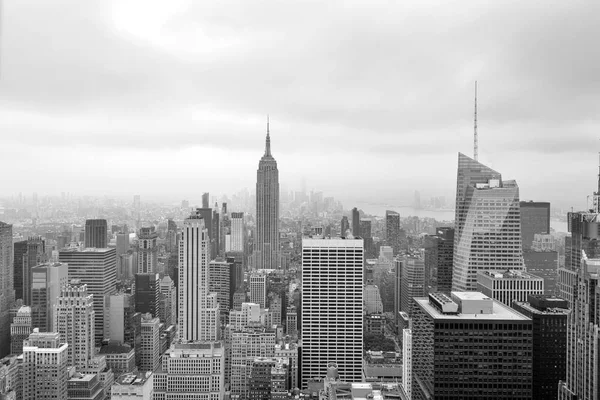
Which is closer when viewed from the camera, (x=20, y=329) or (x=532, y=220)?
(x=532, y=220)

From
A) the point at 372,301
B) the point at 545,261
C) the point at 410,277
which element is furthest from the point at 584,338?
the point at 372,301

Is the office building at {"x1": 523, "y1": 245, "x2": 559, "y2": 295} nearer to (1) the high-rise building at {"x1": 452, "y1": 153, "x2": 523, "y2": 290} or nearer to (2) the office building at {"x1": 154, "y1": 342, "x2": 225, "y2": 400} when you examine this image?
(1) the high-rise building at {"x1": 452, "y1": 153, "x2": 523, "y2": 290}

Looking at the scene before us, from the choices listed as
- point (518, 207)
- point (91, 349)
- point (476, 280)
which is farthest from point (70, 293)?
point (518, 207)

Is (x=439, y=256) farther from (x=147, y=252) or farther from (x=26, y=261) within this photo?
(x=26, y=261)

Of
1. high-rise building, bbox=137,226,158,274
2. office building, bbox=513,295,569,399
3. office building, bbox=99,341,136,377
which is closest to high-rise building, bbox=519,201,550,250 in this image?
office building, bbox=513,295,569,399

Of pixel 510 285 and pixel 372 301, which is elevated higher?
pixel 510 285

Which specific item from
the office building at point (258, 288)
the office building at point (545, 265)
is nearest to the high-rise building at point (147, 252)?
the office building at point (258, 288)

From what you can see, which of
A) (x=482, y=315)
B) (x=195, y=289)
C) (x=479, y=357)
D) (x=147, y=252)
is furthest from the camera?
(x=195, y=289)
